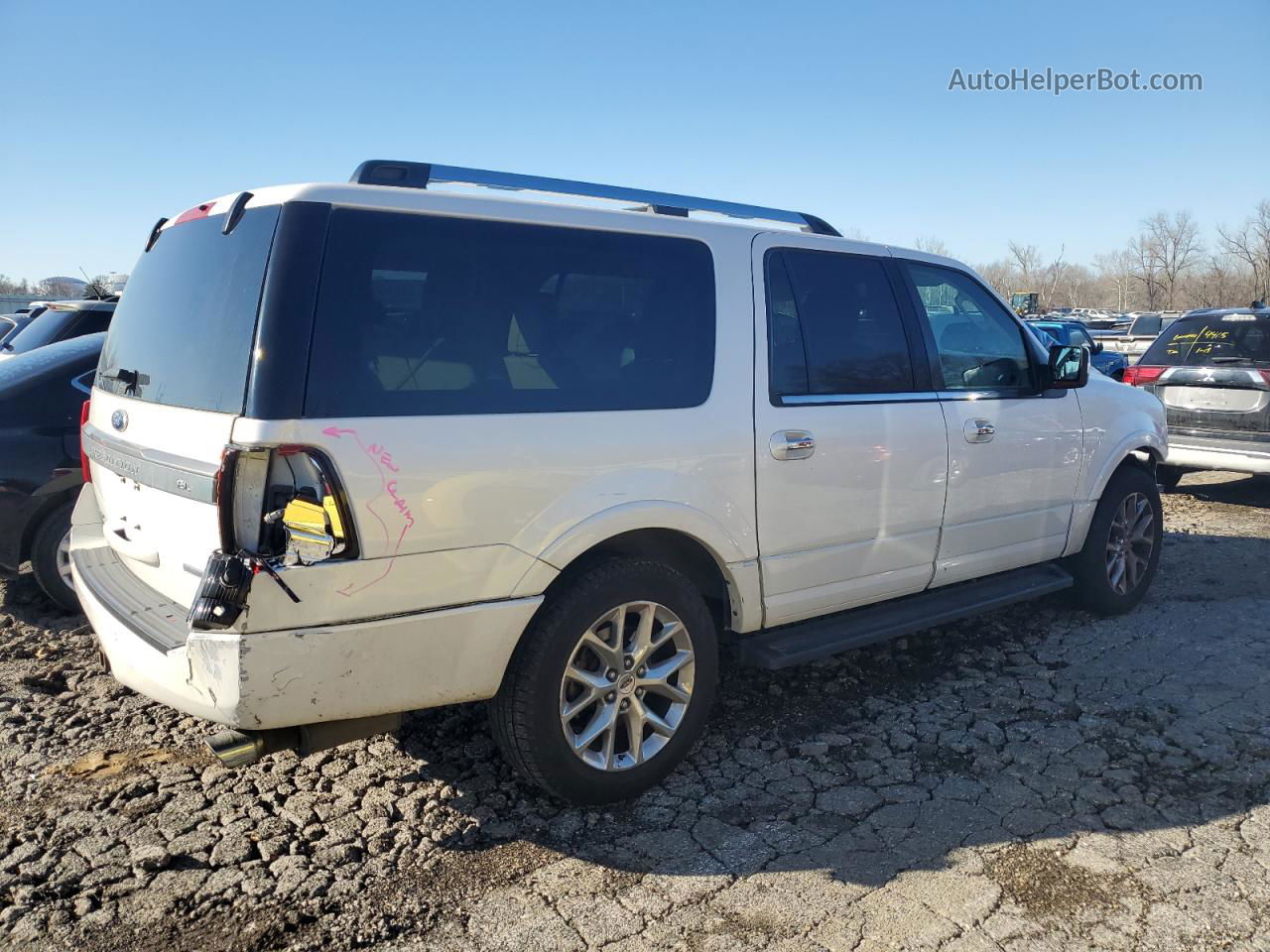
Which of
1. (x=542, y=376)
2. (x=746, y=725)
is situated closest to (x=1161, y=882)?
(x=746, y=725)

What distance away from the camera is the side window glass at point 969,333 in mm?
4438

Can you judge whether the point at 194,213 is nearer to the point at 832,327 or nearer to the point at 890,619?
the point at 832,327

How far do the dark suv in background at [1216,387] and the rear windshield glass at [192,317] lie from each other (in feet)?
26.0

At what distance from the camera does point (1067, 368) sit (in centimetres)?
482

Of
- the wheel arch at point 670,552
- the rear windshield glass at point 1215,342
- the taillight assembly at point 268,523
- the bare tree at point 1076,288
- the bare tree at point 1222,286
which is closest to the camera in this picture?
the taillight assembly at point 268,523

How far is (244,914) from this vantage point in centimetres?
269

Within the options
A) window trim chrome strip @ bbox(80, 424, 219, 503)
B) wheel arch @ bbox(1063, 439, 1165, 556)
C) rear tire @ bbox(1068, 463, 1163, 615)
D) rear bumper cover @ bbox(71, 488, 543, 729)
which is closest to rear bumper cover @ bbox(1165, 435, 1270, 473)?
rear tire @ bbox(1068, 463, 1163, 615)

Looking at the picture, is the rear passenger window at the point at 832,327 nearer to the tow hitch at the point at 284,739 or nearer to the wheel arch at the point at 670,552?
the wheel arch at the point at 670,552

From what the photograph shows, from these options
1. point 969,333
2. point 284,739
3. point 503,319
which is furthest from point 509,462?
point 969,333

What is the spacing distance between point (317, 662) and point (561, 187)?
1.90 metres

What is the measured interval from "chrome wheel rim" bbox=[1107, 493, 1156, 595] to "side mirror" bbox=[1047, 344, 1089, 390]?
3.28 ft

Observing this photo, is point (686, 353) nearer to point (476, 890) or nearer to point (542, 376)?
point (542, 376)

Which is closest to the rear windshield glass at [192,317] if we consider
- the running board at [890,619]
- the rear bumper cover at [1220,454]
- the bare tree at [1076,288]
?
the running board at [890,619]

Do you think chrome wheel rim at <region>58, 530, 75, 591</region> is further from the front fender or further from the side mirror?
the front fender
